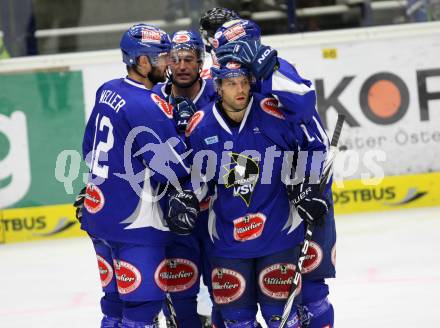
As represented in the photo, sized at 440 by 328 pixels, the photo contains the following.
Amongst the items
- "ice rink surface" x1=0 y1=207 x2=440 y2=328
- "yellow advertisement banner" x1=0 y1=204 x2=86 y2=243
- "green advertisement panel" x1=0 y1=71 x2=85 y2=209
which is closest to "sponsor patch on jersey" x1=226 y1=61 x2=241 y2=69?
"ice rink surface" x1=0 y1=207 x2=440 y2=328

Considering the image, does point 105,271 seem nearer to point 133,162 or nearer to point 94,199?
point 94,199

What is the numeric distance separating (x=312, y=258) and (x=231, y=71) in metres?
0.86

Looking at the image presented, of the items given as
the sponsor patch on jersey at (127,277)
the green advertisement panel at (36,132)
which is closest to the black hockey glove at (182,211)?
the sponsor patch on jersey at (127,277)

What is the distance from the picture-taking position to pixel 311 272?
11.9ft

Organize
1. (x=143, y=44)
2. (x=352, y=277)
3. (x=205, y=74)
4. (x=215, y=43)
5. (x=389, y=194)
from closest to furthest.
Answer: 1. (x=143, y=44)
2. (x=215, y=43)
3. (x=205, y=74)
4. (x=352, y=277)
5. (x=389, y=194)

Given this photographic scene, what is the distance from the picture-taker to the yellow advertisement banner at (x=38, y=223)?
6773 mm

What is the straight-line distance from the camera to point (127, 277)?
342 cm

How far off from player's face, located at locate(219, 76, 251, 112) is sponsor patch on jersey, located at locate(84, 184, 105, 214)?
621 mm

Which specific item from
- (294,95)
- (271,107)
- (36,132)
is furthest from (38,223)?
(294,95)

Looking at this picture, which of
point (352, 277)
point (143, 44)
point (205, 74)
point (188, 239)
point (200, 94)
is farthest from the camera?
point (352, 277)

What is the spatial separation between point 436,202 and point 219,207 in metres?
3.99

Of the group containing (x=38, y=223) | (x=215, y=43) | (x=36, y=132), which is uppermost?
(x=215, y=43)

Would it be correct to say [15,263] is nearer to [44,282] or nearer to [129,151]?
[44,282]

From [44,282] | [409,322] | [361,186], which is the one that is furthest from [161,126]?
[361,186]
